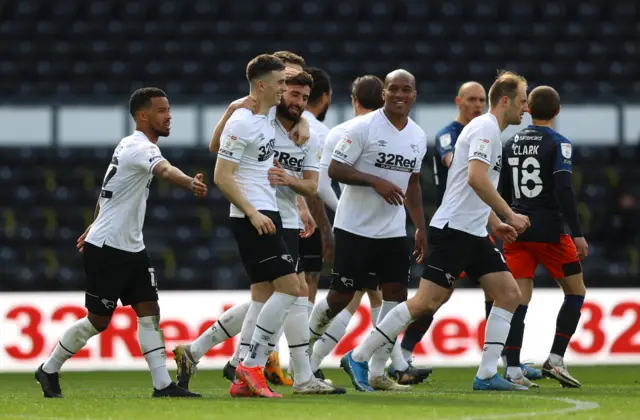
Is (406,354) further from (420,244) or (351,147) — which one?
(351,147)

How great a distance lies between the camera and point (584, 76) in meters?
18.5

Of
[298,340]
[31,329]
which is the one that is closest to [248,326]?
[298,340]

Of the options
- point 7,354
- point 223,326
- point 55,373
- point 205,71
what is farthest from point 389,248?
point 205,71

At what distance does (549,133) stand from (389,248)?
1442mm

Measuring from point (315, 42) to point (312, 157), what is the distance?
38.1ft

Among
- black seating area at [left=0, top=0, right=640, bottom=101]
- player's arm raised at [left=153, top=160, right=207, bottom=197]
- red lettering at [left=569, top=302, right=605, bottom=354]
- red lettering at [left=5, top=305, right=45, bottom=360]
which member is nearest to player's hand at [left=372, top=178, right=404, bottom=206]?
player's arm raised at [left=153, top=160, right=207, bottom=197]

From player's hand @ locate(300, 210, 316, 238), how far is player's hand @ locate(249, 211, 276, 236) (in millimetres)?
1745

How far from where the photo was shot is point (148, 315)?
6.84 metres

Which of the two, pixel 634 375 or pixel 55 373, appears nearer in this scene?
pixel 55 373

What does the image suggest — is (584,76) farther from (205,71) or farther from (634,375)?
(634,375)

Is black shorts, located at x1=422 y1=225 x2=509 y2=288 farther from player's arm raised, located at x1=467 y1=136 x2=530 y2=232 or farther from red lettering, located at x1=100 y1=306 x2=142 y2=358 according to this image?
red lettering, located at x1=100 y1=306 x2=142 y2=358

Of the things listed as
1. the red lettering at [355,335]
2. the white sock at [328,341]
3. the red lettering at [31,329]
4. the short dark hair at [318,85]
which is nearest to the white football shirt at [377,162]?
the white sock at [328,341]

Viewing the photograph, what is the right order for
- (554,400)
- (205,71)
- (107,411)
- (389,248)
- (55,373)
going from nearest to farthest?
1. (107,411)
2. (554,400)
3. (55,373)
4. (389,248)
5. (205,71)

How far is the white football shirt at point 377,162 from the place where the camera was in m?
7.43
